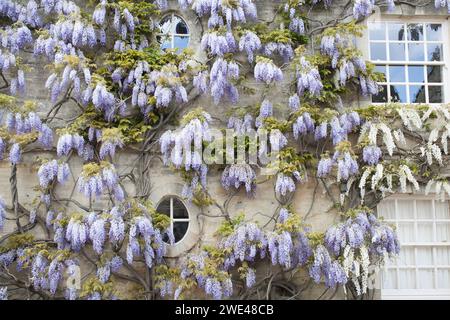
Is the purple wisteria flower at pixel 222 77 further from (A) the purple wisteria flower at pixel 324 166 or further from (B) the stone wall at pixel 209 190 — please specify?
(A) the purple wisteria flower at pixel 324 166

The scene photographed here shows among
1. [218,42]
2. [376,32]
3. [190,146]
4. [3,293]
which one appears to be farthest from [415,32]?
[3,293]

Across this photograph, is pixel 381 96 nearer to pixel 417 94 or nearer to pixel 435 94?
pixel 417 94

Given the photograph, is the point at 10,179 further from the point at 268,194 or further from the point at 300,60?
the point at 300,60

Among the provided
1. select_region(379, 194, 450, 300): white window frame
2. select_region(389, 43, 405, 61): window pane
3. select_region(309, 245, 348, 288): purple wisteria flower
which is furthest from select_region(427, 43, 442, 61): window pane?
select_region(309, 245, 348, 288): purple wisteria flower

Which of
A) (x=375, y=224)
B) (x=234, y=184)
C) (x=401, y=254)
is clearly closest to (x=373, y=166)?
(x=375, y=224)

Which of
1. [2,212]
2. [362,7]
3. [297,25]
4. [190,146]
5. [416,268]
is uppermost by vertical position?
[362,7]

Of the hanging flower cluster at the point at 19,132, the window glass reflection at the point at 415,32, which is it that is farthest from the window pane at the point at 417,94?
the hanging flower cluster at the point at 19,132

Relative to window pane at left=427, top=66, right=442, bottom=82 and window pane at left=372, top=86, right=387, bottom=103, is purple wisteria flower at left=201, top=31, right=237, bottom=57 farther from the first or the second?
window pane at left=427, top=66, right=442, bottom=82
